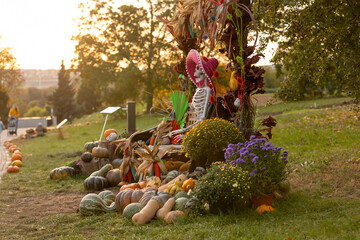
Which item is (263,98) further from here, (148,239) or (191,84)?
(148,239)

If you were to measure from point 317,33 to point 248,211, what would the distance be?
146 inches

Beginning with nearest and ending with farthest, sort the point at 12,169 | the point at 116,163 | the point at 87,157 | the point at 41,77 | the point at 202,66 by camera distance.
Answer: the point at 202,66, the point at 116,163, the point at 87,157, the point at 12,169, the point at 41,77

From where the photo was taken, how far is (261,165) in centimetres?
599

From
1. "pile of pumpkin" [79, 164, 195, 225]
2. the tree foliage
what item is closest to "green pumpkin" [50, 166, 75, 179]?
"pile of pumpkin" [79, 164, 195, 225]

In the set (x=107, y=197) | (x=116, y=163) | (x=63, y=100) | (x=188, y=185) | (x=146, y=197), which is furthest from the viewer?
(x=63, y=100)

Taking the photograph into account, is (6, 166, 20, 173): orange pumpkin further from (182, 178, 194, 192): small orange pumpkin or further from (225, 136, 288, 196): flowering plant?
(225, 136, 288, 196): flowering plant

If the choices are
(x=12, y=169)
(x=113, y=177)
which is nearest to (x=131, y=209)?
(x=113, y=177)

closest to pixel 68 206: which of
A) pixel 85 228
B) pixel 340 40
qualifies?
pixel 85 228

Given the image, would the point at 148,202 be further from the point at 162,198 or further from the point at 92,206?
the point at 92,206

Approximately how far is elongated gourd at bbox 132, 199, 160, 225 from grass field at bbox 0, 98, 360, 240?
10 cm

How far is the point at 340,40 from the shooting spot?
7766mm

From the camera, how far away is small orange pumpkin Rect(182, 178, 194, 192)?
6.66 m

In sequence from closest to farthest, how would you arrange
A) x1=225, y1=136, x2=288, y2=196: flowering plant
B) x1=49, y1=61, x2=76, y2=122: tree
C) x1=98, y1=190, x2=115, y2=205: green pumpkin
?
1. x1=225, y1=136, x2=288, y2=196: flowering plant
2. x1=98, y1=190, x2=115, y2=205: green pumpkin
3. x1=49, y1=61, x2=76, y2=122: tree

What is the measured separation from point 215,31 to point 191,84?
2.17 metres
